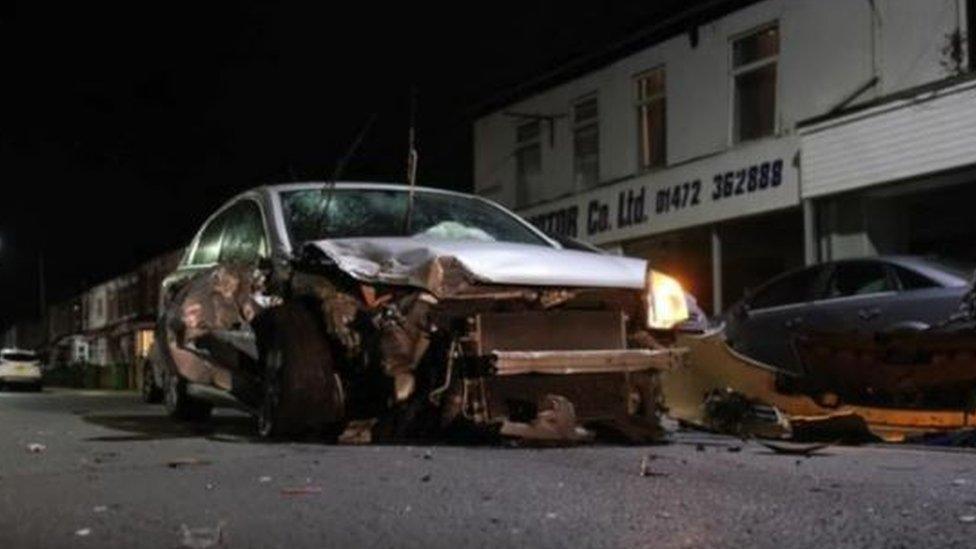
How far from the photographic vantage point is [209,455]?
279 inches

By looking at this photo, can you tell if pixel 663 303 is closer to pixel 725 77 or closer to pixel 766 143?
pixel 766 143

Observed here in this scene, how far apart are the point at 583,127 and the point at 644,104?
1916 millimetres

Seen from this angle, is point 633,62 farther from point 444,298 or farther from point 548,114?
point 444,298

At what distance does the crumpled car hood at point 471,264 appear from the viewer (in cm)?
701

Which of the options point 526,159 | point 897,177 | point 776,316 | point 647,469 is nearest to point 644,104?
point 526,159

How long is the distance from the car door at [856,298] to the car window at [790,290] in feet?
0.60

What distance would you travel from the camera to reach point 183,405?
9.99m

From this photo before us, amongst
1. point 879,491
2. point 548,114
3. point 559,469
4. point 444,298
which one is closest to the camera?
point 879,491

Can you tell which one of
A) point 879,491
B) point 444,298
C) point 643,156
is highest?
point 643,156

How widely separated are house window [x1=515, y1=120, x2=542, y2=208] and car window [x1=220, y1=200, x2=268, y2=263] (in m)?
14.6

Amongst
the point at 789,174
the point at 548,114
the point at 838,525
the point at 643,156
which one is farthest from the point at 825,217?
the point at 838,525

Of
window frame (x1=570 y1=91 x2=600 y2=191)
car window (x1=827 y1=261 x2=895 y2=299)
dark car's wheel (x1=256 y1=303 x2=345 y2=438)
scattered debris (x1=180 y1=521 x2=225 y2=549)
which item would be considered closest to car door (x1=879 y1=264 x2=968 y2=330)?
car window (x1=827 y1=261 x2=895 y2=299)

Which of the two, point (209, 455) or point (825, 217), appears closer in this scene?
point (209, 455)

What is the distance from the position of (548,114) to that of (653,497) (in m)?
18.2
